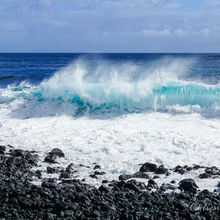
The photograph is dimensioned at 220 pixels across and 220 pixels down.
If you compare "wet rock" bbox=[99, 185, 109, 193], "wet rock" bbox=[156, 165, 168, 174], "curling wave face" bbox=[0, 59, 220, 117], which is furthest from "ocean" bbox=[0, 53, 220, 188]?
"wet rock" bbox=[99, 185, 109, 193]

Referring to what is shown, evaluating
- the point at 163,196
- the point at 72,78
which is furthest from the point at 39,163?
the point at 72,78

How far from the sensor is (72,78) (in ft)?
52.4

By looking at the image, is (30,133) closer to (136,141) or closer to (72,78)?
(136,141)

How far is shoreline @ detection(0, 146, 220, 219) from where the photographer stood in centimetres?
478

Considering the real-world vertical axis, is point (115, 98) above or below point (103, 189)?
above

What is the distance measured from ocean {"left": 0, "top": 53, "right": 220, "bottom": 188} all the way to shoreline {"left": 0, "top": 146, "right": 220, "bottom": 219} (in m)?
0.56

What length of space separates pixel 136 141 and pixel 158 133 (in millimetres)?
922

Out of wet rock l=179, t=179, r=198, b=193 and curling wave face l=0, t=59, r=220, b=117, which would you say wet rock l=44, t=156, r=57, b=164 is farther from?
curling wave face l=0, t=59, r=220, b=117

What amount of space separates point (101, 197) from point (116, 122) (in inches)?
240

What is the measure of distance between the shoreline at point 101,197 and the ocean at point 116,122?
56cm

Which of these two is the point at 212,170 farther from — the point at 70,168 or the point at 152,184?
the point at 70,168

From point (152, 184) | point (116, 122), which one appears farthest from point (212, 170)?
point (116, 122)

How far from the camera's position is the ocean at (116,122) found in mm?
8078

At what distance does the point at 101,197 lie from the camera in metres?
5.34
